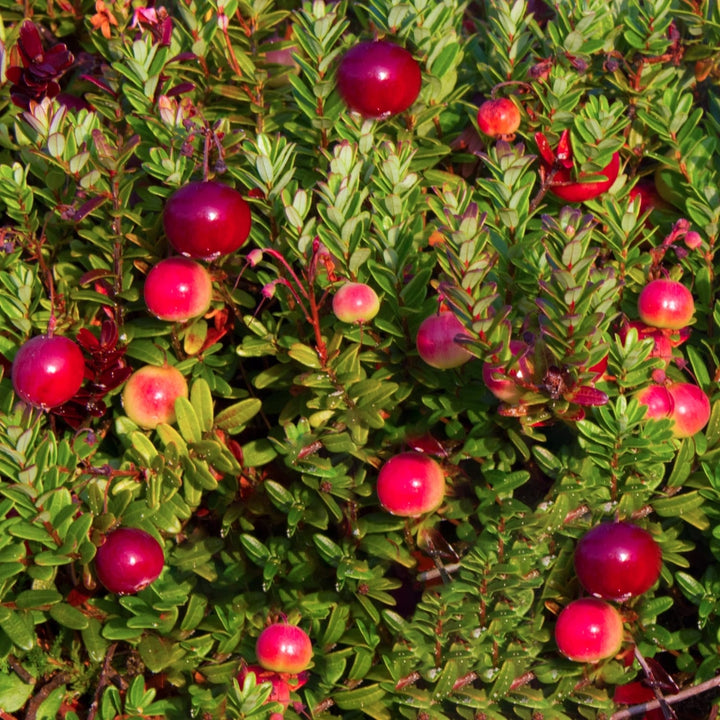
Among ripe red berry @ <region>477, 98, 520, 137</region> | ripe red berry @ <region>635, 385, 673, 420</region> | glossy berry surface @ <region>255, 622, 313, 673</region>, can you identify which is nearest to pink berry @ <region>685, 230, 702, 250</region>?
ripe red berry @ <region>635, 385, 673, 420</region>

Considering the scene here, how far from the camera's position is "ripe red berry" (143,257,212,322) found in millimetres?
1919

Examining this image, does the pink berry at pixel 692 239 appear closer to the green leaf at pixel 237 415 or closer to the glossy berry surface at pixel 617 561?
the glossy berry surface at pixel 617 561

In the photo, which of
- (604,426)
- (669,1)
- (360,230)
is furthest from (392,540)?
(669,1)

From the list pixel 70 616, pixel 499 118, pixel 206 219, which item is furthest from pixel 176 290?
pixel 499 118

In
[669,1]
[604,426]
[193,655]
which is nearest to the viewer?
[604,426]

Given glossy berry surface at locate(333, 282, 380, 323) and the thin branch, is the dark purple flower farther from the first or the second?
the thin branch

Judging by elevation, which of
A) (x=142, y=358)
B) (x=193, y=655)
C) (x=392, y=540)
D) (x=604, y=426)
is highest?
(x=604, y=426)

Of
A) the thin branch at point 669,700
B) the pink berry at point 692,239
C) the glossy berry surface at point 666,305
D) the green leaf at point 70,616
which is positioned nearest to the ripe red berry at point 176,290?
the green leaf at point 70,616

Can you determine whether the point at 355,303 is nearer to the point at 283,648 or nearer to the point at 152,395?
the point at 152,395

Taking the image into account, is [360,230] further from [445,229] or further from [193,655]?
[193,655]

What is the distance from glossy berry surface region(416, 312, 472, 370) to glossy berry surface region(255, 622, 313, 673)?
1.78 feet

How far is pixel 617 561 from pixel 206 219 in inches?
37.1

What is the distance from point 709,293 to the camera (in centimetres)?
208

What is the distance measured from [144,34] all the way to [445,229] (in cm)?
92
